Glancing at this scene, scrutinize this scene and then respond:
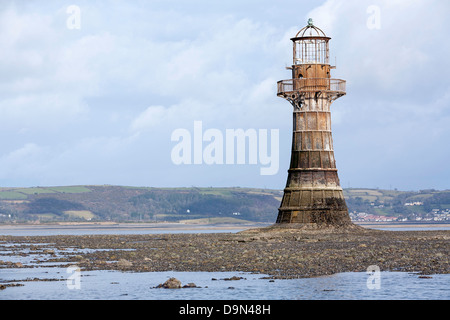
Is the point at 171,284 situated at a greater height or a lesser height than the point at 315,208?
lesser

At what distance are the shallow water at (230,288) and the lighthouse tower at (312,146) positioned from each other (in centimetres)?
3318

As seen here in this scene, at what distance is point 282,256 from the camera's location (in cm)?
5175

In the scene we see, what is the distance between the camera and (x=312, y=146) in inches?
3051

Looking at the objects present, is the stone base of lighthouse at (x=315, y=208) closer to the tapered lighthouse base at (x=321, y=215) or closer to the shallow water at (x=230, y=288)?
the tapered lighthouse base at (x=321, y=215)

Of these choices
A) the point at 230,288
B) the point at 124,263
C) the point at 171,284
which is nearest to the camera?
the point at 230,288

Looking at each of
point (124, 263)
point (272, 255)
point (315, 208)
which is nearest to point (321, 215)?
point (315, 208)

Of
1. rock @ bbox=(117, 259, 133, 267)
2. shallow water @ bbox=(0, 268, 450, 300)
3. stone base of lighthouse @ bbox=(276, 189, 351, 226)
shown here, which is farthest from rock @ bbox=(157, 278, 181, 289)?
stone base of lighthouse @ bbox=(276, 189, 351, 226)

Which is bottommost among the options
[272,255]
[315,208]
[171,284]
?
[171,284]

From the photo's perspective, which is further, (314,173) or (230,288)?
(314,173)

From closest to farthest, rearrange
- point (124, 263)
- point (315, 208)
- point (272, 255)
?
point (124, 263) < point (272, 255) < point (315, 208)

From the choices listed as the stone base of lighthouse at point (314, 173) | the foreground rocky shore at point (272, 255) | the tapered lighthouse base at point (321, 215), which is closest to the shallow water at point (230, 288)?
the foreground rocky shore at point (272, 255)

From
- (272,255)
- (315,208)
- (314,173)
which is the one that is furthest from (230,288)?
(314,173)

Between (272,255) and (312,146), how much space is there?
2600 cm

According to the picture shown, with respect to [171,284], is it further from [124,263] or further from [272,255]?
[272,255]
